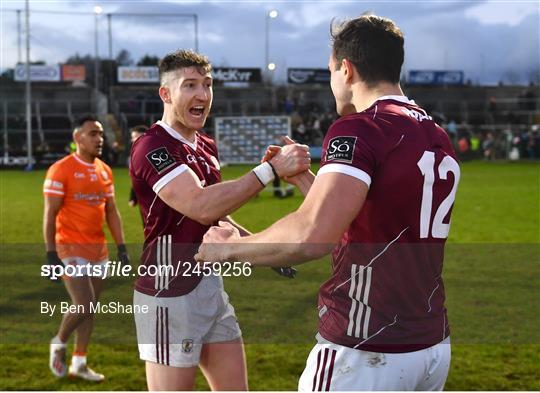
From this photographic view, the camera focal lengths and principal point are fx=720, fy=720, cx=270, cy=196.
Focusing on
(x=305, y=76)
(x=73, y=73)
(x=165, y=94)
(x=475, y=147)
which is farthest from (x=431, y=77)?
(x=165, y=94)

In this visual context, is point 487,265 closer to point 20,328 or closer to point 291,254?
point 20,328

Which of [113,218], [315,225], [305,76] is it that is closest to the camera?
[315,225]

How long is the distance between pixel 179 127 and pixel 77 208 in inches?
138

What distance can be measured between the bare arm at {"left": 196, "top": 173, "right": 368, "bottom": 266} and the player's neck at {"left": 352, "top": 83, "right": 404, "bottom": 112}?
431mm

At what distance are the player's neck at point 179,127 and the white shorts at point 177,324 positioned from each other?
0.84 meters

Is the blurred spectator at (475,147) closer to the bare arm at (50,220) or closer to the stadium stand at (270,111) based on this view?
the stadium stand at (270,111)

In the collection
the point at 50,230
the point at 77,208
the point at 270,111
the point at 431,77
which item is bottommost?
the point at 50,230

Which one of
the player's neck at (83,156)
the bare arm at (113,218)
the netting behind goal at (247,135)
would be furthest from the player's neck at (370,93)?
the netting behind goal at (247,135)

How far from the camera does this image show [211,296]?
424 cm

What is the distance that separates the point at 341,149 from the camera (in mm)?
2553

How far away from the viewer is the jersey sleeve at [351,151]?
2531 mm

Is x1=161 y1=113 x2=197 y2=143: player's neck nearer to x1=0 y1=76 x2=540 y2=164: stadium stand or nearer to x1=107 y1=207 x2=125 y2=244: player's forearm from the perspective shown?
x1=107 y1=207 x2=125 y2=244: player's forearm

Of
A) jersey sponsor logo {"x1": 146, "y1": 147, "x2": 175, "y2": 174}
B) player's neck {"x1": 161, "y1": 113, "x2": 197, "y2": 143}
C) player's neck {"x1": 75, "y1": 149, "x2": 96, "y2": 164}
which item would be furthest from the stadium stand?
jersey sponsor logo {"x1": 146, "y1": 147, "x2": 175, "y2": 174}

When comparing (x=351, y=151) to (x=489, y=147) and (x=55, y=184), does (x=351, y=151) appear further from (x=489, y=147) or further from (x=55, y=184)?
(x=489, y=147)
